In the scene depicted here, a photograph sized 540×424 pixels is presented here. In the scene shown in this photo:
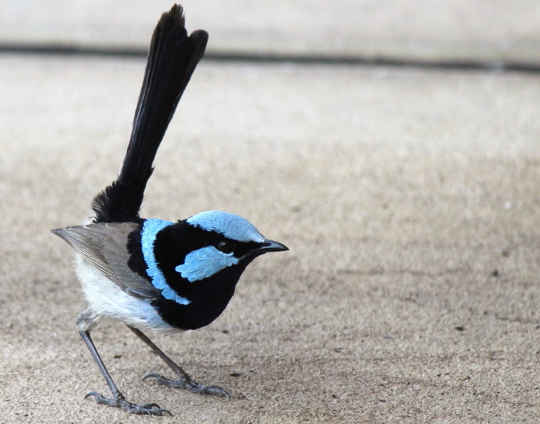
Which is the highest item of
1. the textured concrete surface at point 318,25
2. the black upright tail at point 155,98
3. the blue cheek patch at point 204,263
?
the textured concrete surface at point 318,25

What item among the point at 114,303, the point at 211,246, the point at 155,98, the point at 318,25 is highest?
the point at 318,25

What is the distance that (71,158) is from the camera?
620 cm

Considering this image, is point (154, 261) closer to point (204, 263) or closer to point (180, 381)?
point (204, 263)

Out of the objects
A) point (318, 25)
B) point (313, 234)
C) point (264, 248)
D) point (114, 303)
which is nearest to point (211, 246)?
point (264, 248)

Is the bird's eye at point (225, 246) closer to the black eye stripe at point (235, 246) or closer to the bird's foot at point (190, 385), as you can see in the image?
the black eye stripe at point (235, 246)

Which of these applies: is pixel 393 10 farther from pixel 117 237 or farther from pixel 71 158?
pixel 117 237

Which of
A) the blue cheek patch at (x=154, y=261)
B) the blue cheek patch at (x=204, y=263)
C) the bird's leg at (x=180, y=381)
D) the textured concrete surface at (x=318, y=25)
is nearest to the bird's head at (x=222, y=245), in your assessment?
the blue cheek patch at (x=204, y=263)

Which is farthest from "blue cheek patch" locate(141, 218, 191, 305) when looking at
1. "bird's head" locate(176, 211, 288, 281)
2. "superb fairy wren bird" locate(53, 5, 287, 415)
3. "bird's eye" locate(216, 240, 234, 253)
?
"bird's eye" locate(216, 240, 234, 253)

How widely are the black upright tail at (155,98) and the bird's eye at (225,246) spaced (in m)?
0.67

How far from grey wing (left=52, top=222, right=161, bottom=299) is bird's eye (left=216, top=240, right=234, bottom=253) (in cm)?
31

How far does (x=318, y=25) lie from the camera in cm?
803

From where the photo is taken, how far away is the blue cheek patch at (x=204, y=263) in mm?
3584

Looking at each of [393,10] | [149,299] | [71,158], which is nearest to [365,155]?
[71,158]

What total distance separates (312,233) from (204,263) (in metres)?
1.96
